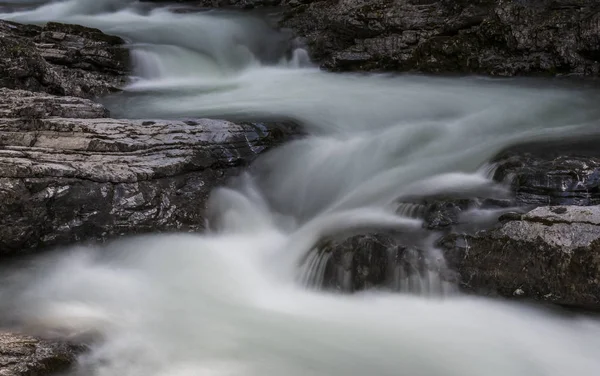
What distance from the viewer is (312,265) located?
586cm

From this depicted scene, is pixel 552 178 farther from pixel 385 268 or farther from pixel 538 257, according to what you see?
pixel 385 268

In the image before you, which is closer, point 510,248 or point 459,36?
point 510,248

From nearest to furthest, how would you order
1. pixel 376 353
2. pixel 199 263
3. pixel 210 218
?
pixel 376 353 → pixel 199 263 → pixel 210 218

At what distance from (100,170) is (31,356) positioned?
2680 mm

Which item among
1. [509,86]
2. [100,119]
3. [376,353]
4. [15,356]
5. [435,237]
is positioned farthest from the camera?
[509,86]

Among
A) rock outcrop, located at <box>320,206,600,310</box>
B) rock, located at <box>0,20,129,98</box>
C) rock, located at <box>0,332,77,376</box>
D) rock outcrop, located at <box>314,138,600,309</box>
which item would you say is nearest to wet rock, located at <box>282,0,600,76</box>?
rock, located at <box>0,20,129,98</box>

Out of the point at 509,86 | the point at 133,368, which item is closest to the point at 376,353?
the point at 133,368

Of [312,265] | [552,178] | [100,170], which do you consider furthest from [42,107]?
[552,178]

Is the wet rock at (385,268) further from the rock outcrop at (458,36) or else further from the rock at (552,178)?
the rock outcrop at (458,36)

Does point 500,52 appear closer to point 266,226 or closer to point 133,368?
point 266,226

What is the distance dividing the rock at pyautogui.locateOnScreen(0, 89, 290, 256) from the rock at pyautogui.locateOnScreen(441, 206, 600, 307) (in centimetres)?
317

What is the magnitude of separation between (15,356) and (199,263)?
95.0 inches

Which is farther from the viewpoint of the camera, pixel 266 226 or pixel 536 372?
pixel 266 226

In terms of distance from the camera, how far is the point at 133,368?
4.30 m
